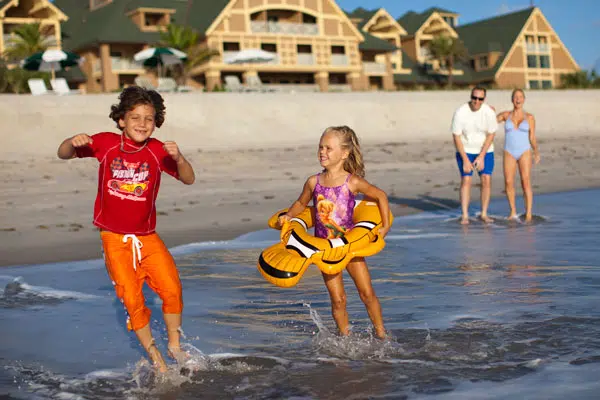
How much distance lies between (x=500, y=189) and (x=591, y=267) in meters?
7.56

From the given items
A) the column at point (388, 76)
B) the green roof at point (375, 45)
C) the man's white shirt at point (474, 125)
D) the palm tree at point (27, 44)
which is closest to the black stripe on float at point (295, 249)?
the man's white shirt at point (474, 125)

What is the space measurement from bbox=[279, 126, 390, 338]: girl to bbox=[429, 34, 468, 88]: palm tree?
4510 cm

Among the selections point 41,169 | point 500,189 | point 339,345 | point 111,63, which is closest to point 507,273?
point 339,345

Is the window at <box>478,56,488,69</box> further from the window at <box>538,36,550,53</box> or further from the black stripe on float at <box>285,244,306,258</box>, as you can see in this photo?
the black stripe on float at <box>285,244,306,258</box>

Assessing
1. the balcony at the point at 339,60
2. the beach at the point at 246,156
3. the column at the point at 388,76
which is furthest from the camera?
the column at the point at 388,76

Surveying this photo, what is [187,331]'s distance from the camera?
17.6ft

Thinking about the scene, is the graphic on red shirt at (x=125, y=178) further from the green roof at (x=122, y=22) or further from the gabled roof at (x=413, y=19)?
the gabled roof at (x=413, y=19)

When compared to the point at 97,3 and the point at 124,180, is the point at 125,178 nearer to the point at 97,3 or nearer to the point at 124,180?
the point at 124,180

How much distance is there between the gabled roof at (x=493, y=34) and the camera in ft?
172

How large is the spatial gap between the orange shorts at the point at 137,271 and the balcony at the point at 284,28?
39.3 metres

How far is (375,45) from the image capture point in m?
46.1

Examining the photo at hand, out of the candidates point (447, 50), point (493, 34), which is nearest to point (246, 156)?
point (447, 50)

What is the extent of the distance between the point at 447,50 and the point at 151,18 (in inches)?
703

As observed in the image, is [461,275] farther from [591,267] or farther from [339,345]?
[339,345]
